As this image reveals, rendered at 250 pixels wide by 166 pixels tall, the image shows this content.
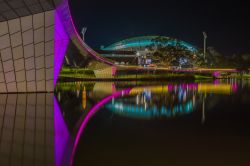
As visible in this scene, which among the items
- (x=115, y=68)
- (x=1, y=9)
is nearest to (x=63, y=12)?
(x=1, y=9)

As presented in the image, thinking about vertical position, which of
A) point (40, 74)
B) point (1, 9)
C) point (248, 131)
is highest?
point (1, 9)

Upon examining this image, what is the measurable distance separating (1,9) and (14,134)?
39.5 ft

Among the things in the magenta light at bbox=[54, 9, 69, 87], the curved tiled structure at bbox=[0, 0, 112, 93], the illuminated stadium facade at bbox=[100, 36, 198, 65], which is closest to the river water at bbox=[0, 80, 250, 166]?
the curved tiled structure at bbox=[0, 0, 112, 93]

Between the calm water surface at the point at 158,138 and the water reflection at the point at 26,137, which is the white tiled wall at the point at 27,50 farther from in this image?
the calm water surface at the point at 158,138

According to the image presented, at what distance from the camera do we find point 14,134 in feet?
28.1

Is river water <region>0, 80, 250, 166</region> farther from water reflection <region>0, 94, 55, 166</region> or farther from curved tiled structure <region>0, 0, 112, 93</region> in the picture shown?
curved tiled structure <region>0, 0, 112, 93</region>

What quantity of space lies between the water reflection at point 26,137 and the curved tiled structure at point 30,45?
8.29 m

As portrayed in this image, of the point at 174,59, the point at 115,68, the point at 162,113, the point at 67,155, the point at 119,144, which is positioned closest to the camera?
the point at 67,155

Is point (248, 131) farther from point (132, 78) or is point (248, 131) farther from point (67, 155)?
point (132, 78)

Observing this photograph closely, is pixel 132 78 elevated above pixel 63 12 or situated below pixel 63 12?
below

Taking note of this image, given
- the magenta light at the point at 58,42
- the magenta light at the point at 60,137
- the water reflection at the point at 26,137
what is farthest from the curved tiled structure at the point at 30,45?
the magenta light at the point at 60,137

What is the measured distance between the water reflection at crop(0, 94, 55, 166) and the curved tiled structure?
8295 millimetres

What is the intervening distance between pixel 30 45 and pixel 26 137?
534 inches

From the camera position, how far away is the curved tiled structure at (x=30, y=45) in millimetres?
20328
